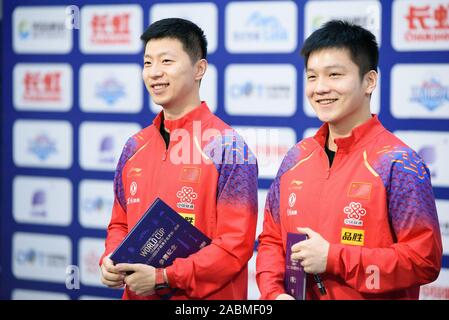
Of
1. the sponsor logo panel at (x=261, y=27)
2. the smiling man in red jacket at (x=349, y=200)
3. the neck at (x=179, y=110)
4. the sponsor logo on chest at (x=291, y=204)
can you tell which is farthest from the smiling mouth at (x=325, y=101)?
the sponsor logo panel at (x=261, y=27)

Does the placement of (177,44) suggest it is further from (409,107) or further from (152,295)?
(409,107)

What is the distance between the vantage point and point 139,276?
65.5 inches

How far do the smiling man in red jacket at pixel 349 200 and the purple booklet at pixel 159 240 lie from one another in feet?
0.59

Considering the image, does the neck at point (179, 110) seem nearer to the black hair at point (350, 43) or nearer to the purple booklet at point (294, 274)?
the black hair at point (350, 43)

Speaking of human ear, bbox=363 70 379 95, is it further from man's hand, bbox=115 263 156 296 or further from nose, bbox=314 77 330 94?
man's hand, bbox=115 263 156 296

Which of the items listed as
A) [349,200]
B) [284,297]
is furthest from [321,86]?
[284,297]

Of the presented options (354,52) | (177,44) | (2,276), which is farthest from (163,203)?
(2,276)

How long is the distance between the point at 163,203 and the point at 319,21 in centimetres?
124

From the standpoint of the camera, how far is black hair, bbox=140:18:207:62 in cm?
181

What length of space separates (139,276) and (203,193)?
263 mm

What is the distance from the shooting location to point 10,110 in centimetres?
323

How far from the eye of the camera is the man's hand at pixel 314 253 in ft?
4.94

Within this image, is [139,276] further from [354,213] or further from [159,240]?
[354,213]

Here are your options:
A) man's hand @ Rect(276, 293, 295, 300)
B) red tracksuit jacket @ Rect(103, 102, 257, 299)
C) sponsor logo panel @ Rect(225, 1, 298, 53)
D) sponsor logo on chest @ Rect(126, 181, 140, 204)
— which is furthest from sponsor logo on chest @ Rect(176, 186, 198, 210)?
sponsor logo panel @ Rect(225, 1, 298, 53)
